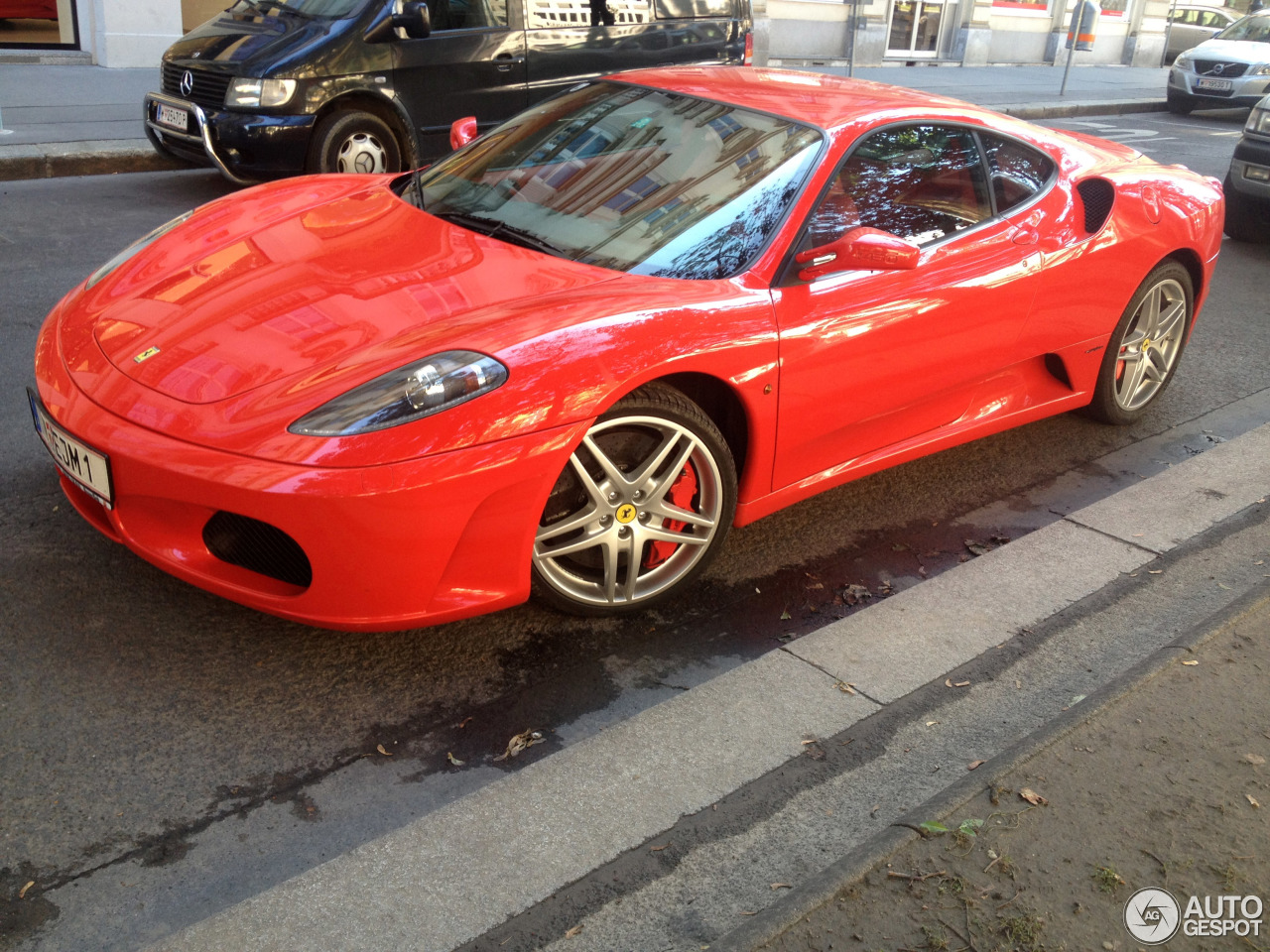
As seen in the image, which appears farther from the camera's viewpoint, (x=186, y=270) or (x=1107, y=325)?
(x=1107, y=325)

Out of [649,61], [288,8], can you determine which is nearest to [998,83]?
[649,61]

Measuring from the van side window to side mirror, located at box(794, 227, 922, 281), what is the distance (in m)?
5.55

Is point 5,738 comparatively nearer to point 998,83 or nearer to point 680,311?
point 680,311

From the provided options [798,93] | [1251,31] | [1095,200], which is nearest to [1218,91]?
[1251,31]

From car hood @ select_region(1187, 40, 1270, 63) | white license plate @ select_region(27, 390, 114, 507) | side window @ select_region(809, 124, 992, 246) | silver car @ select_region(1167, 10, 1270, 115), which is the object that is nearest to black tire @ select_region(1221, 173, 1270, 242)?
side window @ select_region(809, 124, 992, 246)

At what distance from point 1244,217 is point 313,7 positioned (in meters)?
7.08

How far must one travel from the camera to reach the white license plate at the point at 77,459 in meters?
2.77

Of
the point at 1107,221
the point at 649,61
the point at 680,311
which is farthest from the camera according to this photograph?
the point at 649,61

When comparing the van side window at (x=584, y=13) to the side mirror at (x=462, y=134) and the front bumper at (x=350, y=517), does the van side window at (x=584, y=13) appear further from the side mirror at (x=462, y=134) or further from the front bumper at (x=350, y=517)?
the front bumper at (x=350, y=517)

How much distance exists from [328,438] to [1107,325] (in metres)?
3.19

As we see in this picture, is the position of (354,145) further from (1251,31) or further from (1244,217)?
(1251,31)

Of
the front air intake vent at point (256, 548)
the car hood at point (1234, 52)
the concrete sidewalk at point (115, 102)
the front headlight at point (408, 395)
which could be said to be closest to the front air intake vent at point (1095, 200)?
the front headlight at point (408, 395)

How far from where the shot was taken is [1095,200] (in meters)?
4.38

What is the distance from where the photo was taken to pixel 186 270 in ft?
11.0
